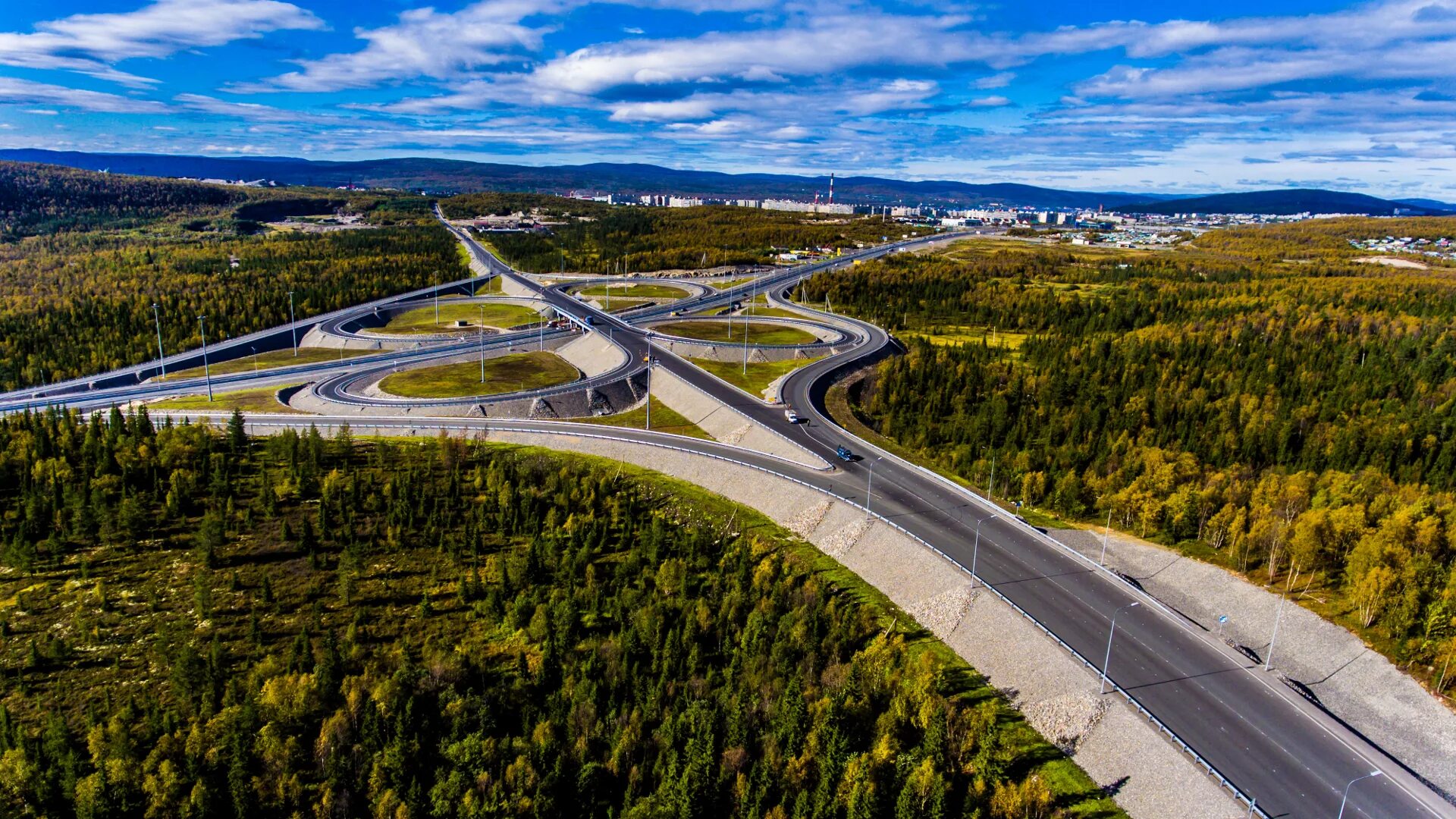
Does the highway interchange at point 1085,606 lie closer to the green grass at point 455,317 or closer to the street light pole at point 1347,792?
the street light pole at point 1347,792

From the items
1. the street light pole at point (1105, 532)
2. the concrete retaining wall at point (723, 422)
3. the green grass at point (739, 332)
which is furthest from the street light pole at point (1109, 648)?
the green grass at point (739, 332)

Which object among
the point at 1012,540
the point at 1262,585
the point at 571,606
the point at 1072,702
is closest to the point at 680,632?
the point at 571,606

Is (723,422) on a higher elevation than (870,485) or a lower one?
higher

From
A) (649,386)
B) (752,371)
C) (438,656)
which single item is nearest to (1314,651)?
(438,656)

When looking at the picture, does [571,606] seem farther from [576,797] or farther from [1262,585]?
[1262,585]

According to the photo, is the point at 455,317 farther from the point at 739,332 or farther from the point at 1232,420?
the point at 1232,420

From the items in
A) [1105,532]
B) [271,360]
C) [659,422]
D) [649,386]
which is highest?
[649,386]

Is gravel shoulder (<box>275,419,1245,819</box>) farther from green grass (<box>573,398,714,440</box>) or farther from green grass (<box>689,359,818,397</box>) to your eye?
green grass (<box>689,359,818,397</box>)

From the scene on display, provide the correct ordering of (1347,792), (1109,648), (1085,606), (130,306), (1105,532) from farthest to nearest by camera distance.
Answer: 1. (130,306)
2. (1105,532)
3. (1085,606)
4. (1109,648)
5. (1347,792)
